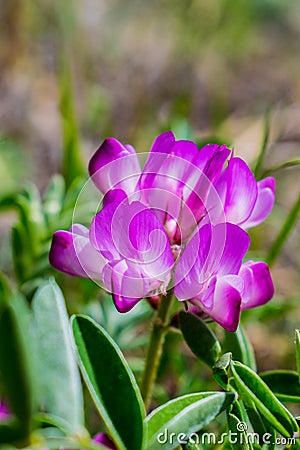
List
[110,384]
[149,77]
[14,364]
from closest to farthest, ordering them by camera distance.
A: [14,364], [110,384], [149,77]

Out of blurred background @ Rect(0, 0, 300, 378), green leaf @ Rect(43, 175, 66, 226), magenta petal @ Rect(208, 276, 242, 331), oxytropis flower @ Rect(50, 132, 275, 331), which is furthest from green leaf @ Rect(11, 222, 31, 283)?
blurred background @ Rect(0, 0, 300, 378)

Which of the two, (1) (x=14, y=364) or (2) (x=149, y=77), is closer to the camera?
(1) (x=14, y=364)

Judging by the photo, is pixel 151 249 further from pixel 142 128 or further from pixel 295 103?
pixel 295 103

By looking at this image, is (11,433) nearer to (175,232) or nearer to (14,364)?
(14,364)

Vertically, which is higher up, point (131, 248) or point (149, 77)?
point (149, 77)

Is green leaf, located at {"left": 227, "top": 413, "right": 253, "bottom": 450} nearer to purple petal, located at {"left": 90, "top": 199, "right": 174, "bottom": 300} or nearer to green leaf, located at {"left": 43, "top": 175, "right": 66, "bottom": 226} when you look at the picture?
purple petal, located at {"left": 90, "top": 199, "right": 174, "bottom": 300}

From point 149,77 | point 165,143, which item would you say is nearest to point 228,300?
point 165,143

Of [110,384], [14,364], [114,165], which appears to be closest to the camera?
Answer: [14,364]
